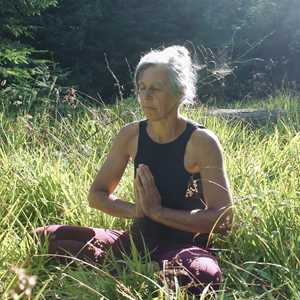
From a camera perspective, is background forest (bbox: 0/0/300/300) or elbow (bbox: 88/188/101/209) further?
elbow (bbox: 88/188/101/209)

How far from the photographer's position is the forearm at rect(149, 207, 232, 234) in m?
3.04

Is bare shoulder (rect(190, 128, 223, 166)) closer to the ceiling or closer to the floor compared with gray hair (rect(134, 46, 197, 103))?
closer to the floor

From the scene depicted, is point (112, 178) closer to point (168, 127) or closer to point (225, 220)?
point (168, 127)

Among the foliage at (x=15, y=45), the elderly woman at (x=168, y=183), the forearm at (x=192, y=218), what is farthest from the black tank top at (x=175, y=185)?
the foliage at (x=15, y=45)

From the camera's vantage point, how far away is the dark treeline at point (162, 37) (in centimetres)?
1085

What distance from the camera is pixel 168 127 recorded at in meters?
3.23

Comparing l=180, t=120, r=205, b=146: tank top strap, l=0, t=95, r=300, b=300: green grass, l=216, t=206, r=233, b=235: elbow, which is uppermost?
l=180, t=120, r=205, b=146: tank top strap

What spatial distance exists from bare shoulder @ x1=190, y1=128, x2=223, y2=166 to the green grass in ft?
0.70

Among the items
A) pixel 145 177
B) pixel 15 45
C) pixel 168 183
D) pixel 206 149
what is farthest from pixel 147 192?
pixel 15 45

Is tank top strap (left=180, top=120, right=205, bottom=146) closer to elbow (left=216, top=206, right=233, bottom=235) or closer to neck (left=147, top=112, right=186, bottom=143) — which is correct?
neck (left=147, top=112, right=186, bottom=143)

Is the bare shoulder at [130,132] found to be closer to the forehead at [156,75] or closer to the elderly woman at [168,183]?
the elderly woman at [168,183]

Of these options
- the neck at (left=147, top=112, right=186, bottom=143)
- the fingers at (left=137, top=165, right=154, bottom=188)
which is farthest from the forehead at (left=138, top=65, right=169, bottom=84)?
the fingers at (left=137, top=165, right=154, bottom=188)

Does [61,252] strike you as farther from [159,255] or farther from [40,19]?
[40,19]

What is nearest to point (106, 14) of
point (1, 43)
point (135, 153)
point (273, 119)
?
point (1, 43)
